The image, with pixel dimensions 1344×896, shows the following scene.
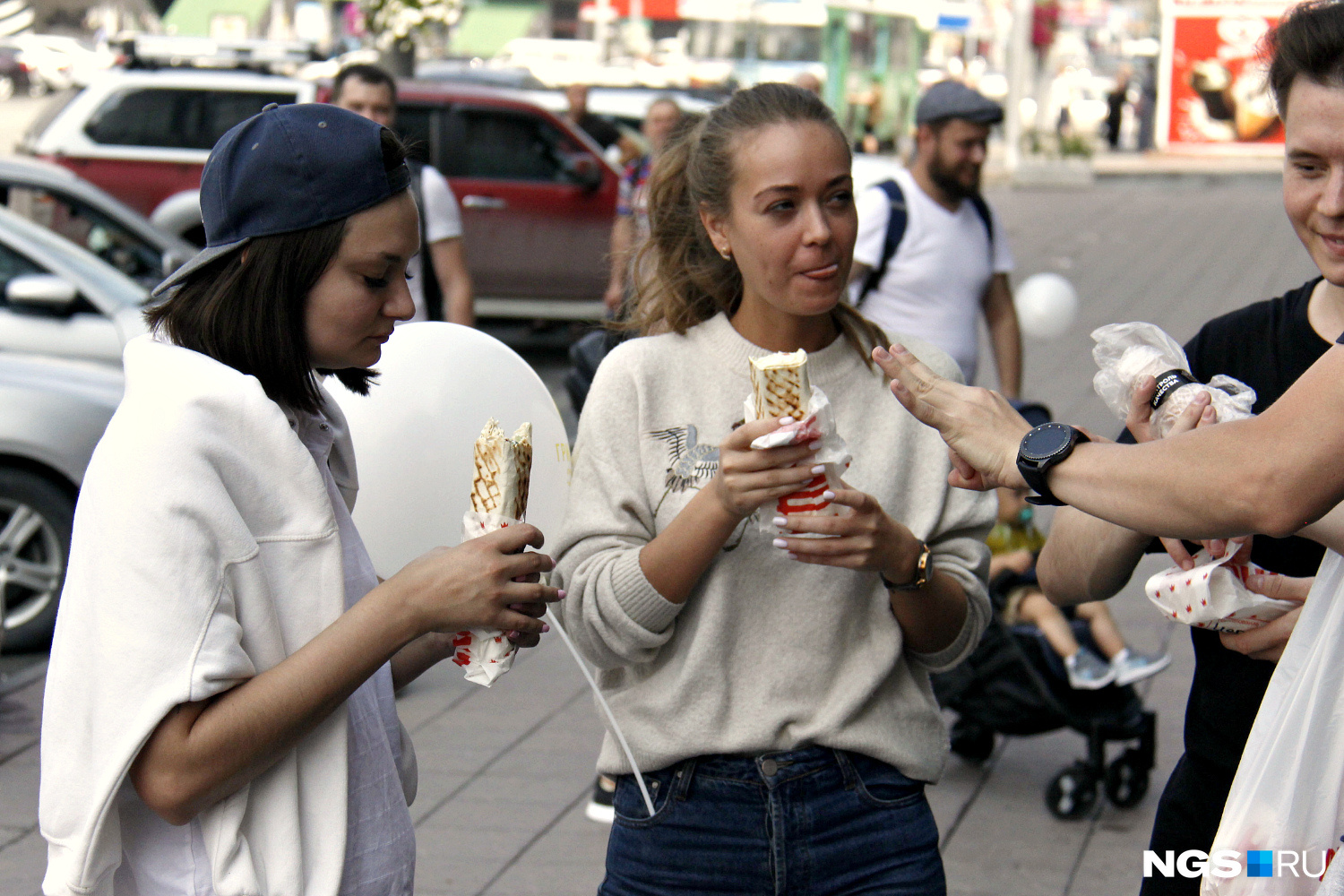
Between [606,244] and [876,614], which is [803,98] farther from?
[606,244]

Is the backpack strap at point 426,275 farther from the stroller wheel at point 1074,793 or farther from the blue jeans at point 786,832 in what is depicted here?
the blue jeans at point 786,832

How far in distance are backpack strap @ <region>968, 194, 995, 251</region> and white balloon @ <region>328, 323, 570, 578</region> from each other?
3.72 meters

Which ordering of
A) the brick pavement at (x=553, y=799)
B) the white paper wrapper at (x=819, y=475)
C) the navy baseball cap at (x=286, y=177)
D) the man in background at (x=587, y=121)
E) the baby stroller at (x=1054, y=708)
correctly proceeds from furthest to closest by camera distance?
the man in background at (x=587, y=121)
the baby stroller at (x=1054, y=708)
the brick pavement at (x=553, y=799)
the white paper wrapper at (x=819, y=475)
the navy baseball cap at (x=286, y=177)

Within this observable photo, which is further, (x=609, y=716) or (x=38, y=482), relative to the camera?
(x=38, y=482)

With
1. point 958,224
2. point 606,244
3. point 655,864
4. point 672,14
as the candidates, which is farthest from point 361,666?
point 672,14

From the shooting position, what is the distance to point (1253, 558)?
6.99ft

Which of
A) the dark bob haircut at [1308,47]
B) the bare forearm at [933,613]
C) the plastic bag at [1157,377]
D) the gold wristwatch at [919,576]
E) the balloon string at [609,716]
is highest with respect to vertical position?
the dark bob haircut at [1308,47]

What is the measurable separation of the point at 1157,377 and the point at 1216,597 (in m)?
0.30

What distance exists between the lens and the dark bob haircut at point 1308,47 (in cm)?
183

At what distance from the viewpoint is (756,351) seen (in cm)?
225

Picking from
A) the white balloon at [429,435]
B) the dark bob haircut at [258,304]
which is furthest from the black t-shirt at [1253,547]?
the dark bob haircut at [258,304]

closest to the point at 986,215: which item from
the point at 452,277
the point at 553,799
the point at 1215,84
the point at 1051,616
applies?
the point at 1051,616

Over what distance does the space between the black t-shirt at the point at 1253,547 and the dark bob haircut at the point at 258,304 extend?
135 centimetres

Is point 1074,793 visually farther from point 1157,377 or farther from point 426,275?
A: point 426,275
